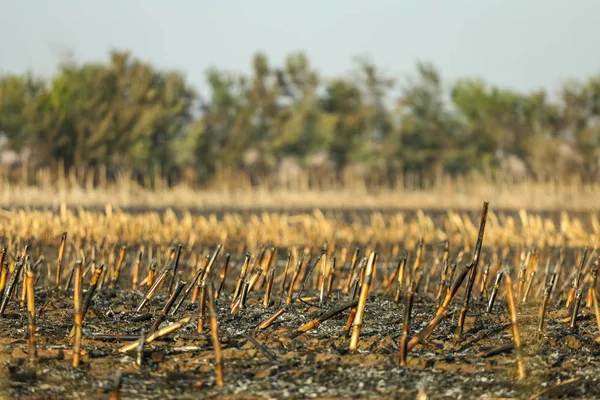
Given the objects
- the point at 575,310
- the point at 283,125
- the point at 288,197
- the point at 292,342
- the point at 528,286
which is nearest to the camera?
the point at 292,342

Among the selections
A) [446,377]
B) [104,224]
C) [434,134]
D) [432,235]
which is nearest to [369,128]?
[434,134]

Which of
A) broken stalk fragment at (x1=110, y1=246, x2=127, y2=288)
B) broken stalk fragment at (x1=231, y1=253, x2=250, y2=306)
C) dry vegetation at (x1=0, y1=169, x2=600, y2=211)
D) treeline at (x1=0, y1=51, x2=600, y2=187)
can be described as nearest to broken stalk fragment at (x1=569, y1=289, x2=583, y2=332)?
broken stalk fragment at (x1=231, y1=253, x2=250, y2=306)

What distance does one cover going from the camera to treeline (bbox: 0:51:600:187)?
3588 centimetres

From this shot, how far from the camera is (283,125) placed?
44.2 meters

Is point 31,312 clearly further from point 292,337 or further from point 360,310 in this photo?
point 360,310

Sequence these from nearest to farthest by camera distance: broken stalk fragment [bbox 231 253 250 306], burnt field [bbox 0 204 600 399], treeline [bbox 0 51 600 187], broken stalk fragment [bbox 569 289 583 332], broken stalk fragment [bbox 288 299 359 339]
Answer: burnt field [bbox 0 204 600 399], broken stalk fragment [bbox 288 299 359 339], broken stalk fragment [bbox 569 289 583 332], broken stalk fragment [bbox 231 253 250 306], treeline [bbox 0 51 600 187]

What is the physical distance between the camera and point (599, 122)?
40469 millimetres

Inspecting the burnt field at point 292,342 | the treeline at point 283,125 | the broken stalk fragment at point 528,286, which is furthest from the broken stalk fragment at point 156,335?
the treeline at point 283,125

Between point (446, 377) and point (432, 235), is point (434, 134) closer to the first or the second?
point (432, 235)

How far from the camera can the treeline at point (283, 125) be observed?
35875mm

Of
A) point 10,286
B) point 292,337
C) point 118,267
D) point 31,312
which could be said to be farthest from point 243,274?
point 31,312

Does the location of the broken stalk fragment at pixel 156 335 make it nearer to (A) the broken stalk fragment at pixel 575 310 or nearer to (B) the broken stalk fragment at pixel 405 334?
(B) the broken stalk fragment at pixel 405 334

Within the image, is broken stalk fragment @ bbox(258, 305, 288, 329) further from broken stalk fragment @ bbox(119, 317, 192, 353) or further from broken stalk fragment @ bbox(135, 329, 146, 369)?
broken stalk fragment @ bbox(135, 329, 146, 369)

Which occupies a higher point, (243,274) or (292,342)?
(243,274)
